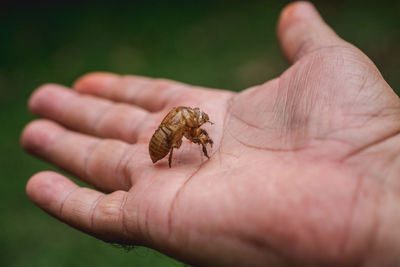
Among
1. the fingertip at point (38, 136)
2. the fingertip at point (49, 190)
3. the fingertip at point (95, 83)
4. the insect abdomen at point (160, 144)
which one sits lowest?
the fingertip at point (49, 190)

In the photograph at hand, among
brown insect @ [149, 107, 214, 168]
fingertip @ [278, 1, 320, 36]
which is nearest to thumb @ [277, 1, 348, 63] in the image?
fingertip @ [278, 1, 320, 36]

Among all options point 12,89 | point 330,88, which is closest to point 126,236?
point 330,88

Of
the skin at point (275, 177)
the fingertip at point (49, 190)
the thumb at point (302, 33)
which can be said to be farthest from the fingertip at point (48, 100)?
the thumb at point (302, 33)

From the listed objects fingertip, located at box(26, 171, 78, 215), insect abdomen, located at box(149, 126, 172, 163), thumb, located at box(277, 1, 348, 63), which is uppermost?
thumb, located at box(277, 1, 348, 63)

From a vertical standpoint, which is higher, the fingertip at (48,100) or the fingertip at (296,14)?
the fingertip at (296,14)

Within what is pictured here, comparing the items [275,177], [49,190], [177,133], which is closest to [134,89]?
[177,133]

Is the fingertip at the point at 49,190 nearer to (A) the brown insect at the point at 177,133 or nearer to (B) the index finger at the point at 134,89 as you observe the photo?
(A) the brown insect at the point at 177,133

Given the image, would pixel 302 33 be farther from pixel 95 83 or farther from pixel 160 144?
pixel 95 83

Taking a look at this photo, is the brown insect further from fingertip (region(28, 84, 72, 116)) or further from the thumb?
fingertip (region(28, 84, 72, 116))
